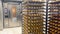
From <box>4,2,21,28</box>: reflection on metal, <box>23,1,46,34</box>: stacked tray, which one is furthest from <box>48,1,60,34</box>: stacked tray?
<box>4,2,21,28</box>: reflection on metal

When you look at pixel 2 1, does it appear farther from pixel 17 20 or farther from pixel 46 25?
pixel 46 25

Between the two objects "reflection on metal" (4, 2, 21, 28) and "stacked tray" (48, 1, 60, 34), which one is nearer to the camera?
"stacked tray" (48, 1, 60, 34)

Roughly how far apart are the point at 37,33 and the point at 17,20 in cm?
499

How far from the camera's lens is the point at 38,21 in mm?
2096

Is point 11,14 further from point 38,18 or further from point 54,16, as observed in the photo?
point 54,16

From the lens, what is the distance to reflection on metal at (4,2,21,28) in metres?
6.82

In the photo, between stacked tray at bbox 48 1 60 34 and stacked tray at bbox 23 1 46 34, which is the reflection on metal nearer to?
stacked tray at bbox 23 1 46 34

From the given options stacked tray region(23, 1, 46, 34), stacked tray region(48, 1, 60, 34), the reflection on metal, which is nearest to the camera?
stacked tray region(48, 1, 60, 34)

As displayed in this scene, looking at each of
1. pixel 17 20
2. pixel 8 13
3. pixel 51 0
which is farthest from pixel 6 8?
pixel 51 0

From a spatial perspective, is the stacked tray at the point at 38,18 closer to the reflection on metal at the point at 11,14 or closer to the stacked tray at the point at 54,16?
the stacked tray at the point at 54,16

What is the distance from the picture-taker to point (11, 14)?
22.8ft

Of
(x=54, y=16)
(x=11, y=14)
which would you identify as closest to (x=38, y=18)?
(x=54, y=16)

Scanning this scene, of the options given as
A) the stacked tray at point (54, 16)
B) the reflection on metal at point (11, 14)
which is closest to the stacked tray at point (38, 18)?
the stacked tray at point (54, 16)

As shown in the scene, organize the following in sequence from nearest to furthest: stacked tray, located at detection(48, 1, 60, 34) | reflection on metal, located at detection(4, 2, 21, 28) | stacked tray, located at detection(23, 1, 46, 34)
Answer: stacked tray, located at detection(48, 1, 60, 34)
stacked tray, located at detection(23, 1, 46, 34)
reflection on metal, located at detection(4, 2, 21, 28)
